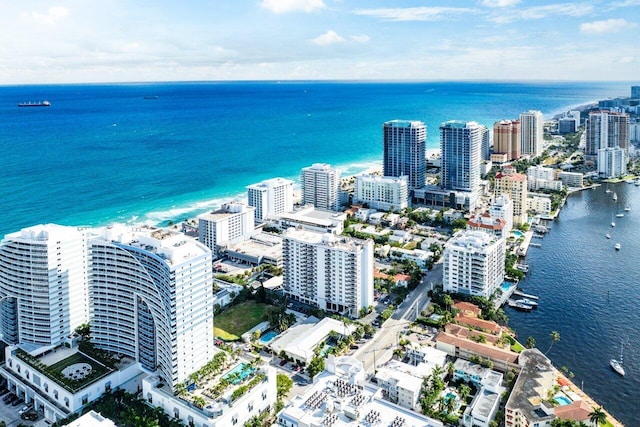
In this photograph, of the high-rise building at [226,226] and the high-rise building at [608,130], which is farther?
the high-rise building at [608,130]

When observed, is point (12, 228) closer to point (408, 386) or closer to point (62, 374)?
point (62, 374)

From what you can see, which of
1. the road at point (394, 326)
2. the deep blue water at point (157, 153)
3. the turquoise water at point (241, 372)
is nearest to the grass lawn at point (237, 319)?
the turquoise water at point (241, 372)

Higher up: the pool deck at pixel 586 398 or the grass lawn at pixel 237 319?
the grass lawn at pixel 237 319

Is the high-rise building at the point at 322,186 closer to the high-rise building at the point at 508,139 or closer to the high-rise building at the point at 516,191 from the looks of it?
the high-rise building at the point at 516,191

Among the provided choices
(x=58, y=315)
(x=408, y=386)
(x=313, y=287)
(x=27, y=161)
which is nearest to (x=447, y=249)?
(x=313, y=287)

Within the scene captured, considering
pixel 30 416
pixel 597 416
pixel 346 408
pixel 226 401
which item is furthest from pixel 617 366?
pixel 30 416

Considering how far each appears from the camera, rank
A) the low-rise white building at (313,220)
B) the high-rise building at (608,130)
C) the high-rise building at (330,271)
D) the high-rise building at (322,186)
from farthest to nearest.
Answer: the high-rise building at (608,130), the high-rise building at (322,186), the low-rise white building at (313,220), the high-rise building at (330,271)

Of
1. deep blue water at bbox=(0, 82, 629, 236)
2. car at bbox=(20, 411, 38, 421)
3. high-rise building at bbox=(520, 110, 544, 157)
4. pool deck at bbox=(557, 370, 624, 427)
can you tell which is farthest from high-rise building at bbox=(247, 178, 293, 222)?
high-rise building at bbox=(520, 110, 544, 157)
